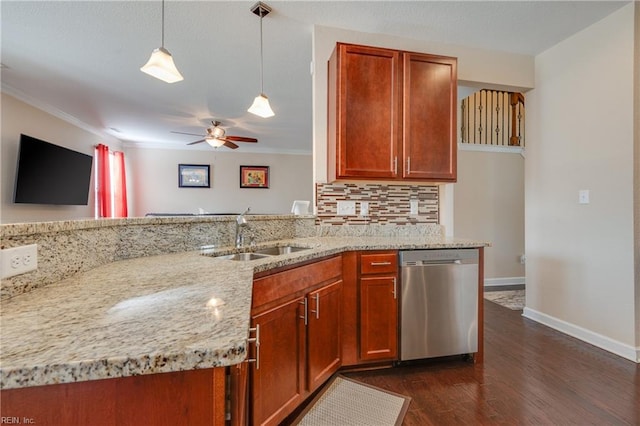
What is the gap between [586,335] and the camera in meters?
2.41

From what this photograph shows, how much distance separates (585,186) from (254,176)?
18.2 feet

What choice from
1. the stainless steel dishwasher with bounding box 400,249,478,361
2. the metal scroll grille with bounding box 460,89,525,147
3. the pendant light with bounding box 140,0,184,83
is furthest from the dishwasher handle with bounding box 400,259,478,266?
the metal scroll grille with bounding box 460,89,525,147

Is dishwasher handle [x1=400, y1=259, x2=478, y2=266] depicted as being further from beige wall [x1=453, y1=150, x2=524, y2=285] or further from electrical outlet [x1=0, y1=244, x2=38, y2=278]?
beige wall [x1=453, y1=150, x2=524, y2=285]

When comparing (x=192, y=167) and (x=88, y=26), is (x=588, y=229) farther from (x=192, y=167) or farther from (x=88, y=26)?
(x=192, y=167)

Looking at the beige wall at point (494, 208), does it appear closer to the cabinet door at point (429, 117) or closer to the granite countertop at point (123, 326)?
the cabinet door at point (429, 117)

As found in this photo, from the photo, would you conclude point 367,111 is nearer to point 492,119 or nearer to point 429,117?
point 429,117

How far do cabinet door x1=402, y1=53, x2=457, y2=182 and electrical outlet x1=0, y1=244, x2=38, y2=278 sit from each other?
2114 mm

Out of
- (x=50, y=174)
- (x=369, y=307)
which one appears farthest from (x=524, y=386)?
(x=50, y=174)

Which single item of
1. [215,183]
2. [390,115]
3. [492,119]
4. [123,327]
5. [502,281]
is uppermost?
[492,119]

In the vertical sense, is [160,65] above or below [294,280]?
above

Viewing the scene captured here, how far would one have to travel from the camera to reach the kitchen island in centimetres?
48

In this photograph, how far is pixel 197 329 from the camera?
1.98 feet

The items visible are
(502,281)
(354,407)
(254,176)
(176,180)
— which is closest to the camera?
(354,407)

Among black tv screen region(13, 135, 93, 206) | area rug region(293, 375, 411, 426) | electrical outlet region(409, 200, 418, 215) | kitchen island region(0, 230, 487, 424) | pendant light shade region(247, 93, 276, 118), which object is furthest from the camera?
black tv screen region(13, 135, 93, 206)
